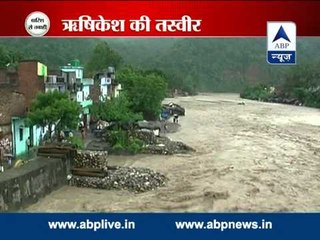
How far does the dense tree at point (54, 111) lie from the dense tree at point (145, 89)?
14.3 inches

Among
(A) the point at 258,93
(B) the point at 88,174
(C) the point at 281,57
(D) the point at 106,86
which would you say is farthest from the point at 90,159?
(C) the point at 281,57

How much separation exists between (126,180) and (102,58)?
0.81 metres

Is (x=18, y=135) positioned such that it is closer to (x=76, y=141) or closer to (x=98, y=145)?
(x=76, y=141)

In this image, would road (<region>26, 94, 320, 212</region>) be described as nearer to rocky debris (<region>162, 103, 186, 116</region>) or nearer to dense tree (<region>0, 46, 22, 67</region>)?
rocky debris (<region>162, 103, 186, 116</region>)

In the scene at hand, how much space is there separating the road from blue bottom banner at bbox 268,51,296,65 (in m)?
0.44

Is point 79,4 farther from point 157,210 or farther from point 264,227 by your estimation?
point 264,227

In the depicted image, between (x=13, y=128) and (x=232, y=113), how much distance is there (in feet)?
4.74

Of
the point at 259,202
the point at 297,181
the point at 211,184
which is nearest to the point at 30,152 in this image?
the point at 211,184

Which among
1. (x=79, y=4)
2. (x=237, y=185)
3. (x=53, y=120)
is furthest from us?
(x=53, y=120)

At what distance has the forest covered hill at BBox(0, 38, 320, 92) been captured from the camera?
2.96m

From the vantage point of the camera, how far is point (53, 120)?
3348 mm

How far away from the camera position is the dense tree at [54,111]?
3.20 m

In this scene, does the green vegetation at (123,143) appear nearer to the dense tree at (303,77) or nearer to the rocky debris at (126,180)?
the rocky debris at (126,180)

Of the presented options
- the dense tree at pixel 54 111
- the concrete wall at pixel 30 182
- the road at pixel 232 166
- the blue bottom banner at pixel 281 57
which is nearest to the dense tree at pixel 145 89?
the road at pixel 232 166
